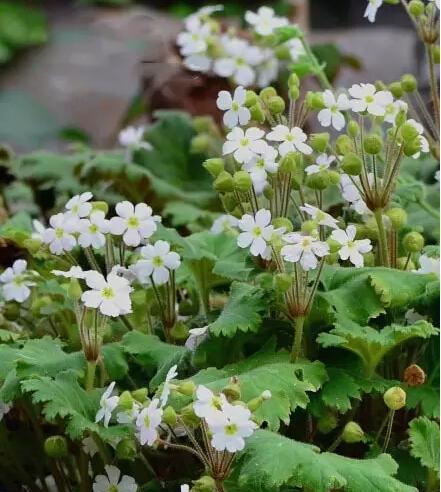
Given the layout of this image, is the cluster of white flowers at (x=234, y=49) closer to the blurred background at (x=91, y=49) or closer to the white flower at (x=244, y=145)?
the white flower at (x=244, y=145)

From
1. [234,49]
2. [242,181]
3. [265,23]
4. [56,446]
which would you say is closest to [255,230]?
[242,181]

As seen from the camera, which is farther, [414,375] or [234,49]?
[234,49]

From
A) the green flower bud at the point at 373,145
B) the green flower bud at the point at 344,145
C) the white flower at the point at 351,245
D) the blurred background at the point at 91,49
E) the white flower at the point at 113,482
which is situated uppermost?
the green flower bud at the point at 373,145

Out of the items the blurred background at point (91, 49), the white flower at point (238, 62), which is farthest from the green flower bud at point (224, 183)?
the blurred background at point (91, 49)

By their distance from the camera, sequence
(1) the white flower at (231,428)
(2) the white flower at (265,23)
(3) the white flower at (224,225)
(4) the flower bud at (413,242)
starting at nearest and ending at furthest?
(1) the white flower at (231,428) < (4) the flower bud at (413,242) < (3) the white flower at (224,225) < (2) the white flower at (265,23)

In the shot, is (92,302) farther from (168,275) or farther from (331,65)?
(331,65)

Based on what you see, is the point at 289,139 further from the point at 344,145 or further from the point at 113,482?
the point at 113,482

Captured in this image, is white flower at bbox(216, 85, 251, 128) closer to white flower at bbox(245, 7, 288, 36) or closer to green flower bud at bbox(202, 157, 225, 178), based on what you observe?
green flower bud at bbox(202, 157, 225, 178)
